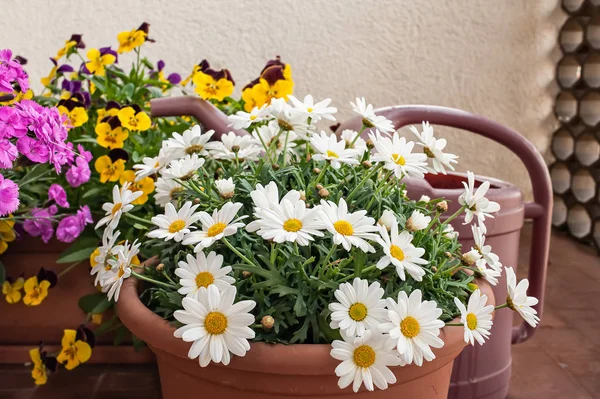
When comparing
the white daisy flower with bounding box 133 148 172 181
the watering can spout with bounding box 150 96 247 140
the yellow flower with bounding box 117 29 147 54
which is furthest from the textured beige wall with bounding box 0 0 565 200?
the white daisy flower with bounding box 133 148 172 181

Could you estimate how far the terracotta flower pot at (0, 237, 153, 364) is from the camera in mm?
1105

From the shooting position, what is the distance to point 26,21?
215 cm

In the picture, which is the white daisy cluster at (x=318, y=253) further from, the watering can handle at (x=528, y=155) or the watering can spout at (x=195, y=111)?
the watering can handle at (x=528, y=155)

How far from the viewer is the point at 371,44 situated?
2.43m

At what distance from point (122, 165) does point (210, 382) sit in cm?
59

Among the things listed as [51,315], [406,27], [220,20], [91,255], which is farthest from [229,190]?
[406,27]

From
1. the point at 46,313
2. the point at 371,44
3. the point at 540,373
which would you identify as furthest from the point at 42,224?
the point at 371,44

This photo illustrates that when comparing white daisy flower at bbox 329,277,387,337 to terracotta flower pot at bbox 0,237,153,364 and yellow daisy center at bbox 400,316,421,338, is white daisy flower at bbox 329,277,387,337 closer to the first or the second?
yellow daisy center at bbox 400,316,421,338

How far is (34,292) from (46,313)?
0.08 meters

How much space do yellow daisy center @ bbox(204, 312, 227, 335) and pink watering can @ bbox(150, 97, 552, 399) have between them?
417 mm

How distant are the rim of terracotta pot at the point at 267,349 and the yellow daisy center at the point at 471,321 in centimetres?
1

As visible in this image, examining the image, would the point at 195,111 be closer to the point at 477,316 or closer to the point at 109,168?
the point at 109,168

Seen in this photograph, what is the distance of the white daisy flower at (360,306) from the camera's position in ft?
1.64

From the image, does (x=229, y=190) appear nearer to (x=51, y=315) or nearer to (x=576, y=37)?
(x=51, y=315)
